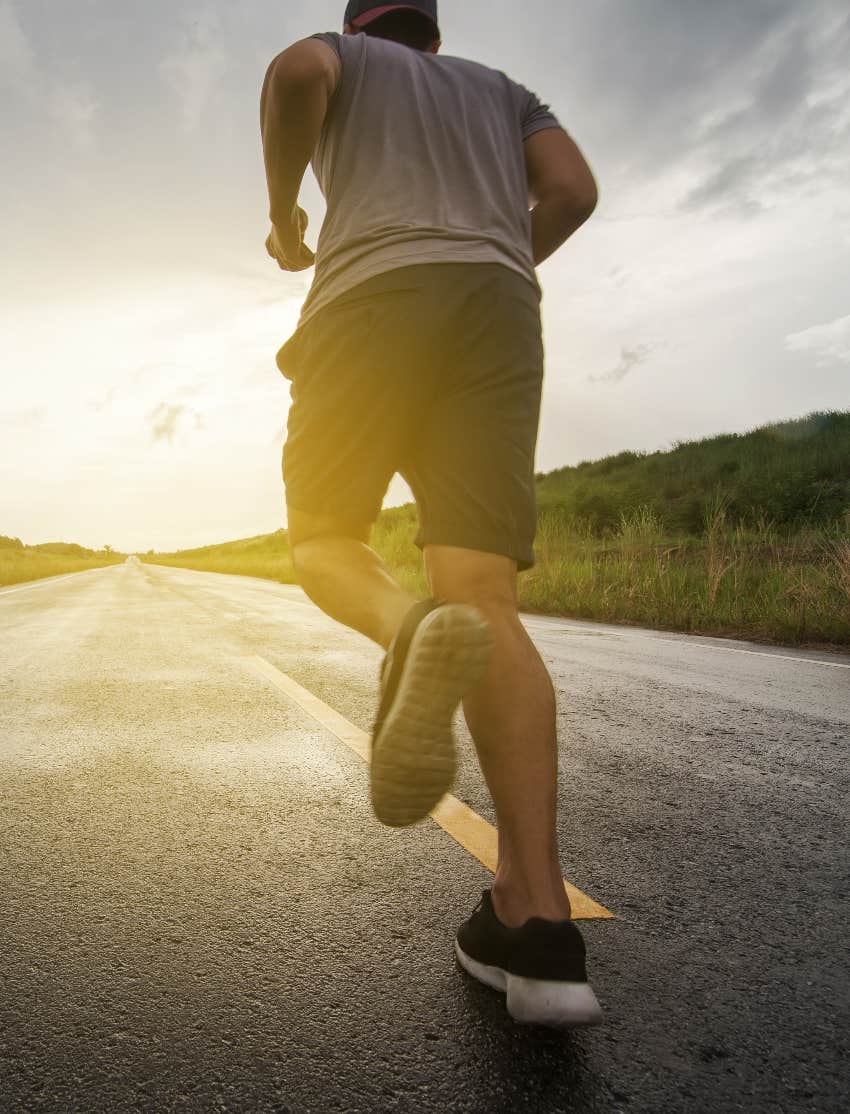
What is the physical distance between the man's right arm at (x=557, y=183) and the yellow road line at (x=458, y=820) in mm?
1352

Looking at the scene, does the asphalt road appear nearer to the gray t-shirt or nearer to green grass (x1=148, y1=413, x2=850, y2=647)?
the gray t-shirt

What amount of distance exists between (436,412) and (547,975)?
1.05 m

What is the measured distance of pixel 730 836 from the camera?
7.23ft

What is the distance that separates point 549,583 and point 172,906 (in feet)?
36.4

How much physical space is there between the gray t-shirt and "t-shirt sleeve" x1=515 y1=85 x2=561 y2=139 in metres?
0.09

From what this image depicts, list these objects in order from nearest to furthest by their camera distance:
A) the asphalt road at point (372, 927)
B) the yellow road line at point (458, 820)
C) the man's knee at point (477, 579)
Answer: the asphalt road at point (372, 927)
the man's knee at point (477, 579)
the yellow road line at point (458, 820)

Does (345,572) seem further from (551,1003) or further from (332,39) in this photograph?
(332,39)

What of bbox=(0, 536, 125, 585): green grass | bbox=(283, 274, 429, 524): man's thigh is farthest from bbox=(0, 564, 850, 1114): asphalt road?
bbox=(0, 536, 125, 585): green grass

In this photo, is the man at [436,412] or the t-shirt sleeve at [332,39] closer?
the man at [436,412]

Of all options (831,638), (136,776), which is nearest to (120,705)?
(136,776)

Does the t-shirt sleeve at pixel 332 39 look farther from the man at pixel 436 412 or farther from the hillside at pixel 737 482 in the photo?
the hillside at pixel 737 482

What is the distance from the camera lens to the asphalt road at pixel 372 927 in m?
1.17

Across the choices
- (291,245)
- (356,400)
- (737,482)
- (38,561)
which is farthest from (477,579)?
(38,561)

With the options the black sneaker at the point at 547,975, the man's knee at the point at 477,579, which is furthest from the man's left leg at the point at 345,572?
the black sneaker at the point at 547,975
